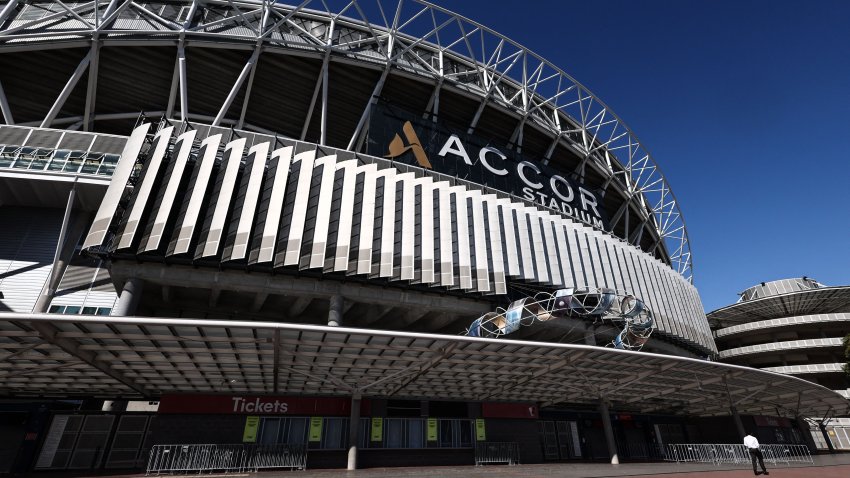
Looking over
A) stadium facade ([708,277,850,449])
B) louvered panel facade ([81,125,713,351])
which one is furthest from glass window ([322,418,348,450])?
stadium facade ([708,277,850,449])

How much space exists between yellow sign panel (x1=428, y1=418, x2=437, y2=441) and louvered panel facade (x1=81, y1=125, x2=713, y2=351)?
331 inches

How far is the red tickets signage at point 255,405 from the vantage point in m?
20.2

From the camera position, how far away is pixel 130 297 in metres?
21.7

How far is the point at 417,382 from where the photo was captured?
2119 cm

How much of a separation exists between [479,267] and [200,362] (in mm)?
18329

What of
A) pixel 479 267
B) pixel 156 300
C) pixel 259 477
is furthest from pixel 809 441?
pixel 156 300

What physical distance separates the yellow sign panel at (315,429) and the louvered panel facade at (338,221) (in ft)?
27.2

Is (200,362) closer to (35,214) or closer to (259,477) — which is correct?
(259,477)

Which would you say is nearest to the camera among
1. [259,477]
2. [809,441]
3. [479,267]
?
[259,477]

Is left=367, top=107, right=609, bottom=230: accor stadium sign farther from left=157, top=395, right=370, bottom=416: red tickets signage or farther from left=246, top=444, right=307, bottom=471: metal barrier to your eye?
left=246, top=444, right=307, bottom=471: metal barrier

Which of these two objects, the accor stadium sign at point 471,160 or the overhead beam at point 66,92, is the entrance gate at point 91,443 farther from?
the accor stadium sign at point 471,160

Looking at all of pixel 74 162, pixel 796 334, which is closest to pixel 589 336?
pixel 74 162

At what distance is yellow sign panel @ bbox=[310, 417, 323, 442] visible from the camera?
835 inches

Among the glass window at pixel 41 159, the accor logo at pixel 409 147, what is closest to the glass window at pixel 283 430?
the glass window at pixel 41 159
